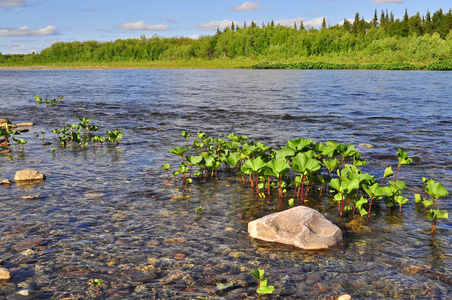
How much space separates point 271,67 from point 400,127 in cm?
7718

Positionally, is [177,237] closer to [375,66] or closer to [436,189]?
[436,189]

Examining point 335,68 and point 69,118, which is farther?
point 335,68

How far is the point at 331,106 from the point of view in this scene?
2125 centimetres

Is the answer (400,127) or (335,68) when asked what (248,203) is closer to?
(400,127)

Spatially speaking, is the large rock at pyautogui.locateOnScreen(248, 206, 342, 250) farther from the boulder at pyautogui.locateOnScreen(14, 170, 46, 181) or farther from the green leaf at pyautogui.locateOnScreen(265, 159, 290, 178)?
the boulder at pyautogui.locateOnScreen(14, 170, 46, 181)

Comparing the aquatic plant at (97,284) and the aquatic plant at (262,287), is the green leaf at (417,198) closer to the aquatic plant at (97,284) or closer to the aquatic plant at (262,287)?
the aquatic plant at (262,287)

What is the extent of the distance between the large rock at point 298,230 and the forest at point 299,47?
7428cm

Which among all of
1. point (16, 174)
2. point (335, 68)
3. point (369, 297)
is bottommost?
point (369, 297)

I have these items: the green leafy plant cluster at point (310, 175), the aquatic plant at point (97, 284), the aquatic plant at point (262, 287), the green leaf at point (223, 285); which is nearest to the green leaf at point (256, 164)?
the green leafy plant cluster at point (310, 175)

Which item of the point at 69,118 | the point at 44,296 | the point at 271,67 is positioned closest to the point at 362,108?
the point at 69,118

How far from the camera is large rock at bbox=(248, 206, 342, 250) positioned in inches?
200

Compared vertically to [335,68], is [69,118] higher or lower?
lower

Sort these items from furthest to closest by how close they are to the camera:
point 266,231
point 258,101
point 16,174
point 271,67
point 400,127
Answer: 1. point 271,67
2. point 258,101
3. point 400,127
4. point 16,174
5. point 266,231

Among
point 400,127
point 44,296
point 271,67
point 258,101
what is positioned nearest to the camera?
point 44,296
